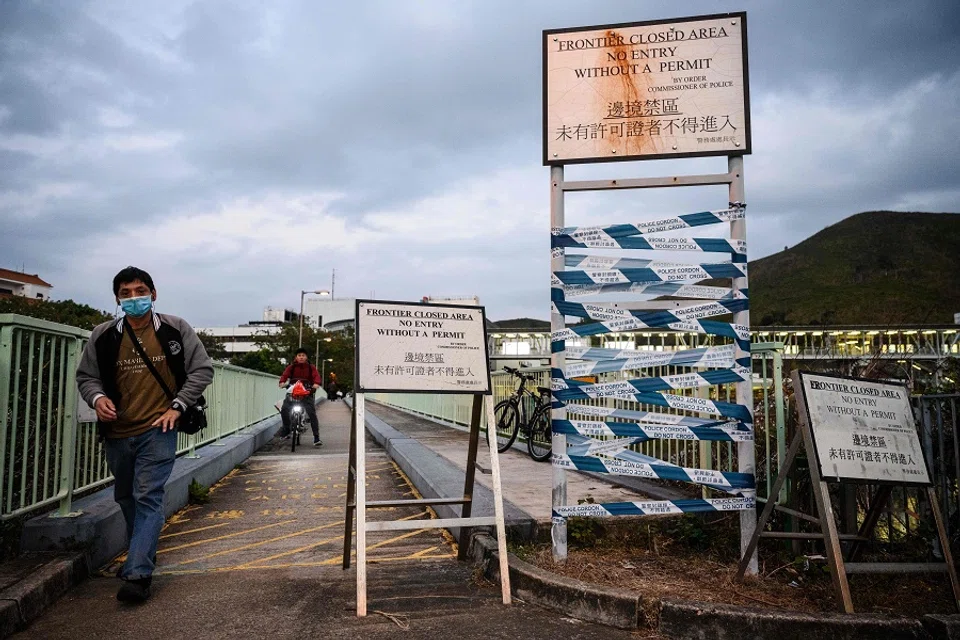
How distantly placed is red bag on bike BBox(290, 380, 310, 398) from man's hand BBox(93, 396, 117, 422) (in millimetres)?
9233

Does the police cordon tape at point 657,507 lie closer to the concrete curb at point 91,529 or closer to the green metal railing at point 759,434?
the green metal railing at point 759,434

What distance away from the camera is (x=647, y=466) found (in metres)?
4.66

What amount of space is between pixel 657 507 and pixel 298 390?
9.87m

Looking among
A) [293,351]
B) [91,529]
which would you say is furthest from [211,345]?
[91,529]

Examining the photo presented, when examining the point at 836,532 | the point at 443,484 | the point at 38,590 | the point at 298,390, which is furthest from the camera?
the point at 298,390

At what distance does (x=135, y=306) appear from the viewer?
14.7 ft

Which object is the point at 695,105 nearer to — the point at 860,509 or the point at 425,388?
the point at 425,388

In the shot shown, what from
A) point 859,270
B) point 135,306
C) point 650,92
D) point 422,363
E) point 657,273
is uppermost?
point 859,270

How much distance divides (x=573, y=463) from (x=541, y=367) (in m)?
5.90

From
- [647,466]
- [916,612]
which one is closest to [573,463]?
[647,466]

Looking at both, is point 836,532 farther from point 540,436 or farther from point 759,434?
point 540,436

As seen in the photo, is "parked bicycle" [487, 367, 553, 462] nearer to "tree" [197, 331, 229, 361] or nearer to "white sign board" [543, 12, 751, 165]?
"white sign board" [543, 12, 751, 165]

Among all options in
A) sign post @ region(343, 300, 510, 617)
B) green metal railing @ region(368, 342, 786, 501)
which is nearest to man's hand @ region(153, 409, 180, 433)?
sign post @ region(343, 300, 510, 617)

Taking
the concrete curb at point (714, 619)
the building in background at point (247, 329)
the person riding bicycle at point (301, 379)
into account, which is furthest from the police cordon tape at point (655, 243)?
the building in background at point (247, 329)
